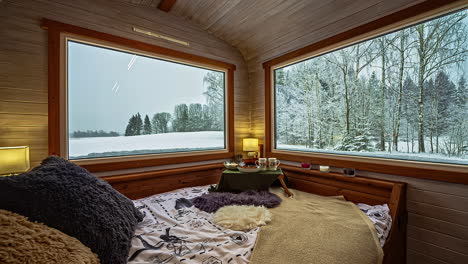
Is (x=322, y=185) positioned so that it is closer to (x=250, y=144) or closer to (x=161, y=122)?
(x=250, y=144)

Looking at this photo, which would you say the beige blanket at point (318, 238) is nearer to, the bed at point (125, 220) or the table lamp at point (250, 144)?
the bed at point (125, 220)

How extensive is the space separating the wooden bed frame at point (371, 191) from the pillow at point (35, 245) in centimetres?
178

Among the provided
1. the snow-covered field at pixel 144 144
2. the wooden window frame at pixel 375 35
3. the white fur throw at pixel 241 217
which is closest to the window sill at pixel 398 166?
the wooden window frame at pixel 375 35

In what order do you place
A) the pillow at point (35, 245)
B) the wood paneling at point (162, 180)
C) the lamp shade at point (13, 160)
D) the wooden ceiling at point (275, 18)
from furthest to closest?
the wood paneling at point (162, 180), the wooden ceiling at point (275, 18), the lamp shade at point (13, 160), the pillow at point (35, 245)

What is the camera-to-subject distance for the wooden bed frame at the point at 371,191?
1587 mm

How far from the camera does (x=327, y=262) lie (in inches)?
40.1

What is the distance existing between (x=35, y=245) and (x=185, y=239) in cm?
69

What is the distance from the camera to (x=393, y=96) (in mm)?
1882

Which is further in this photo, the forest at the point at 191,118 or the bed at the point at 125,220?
the forest at the point at 191,118

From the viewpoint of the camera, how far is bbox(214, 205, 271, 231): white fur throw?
1327 mm

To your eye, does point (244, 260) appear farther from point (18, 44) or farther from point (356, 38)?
point (18, 44)

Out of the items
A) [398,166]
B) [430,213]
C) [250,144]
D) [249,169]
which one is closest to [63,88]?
[249,169]

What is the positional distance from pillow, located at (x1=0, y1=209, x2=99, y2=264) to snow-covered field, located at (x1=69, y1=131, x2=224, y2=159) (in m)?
1.57

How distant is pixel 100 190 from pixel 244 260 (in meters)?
0.87
